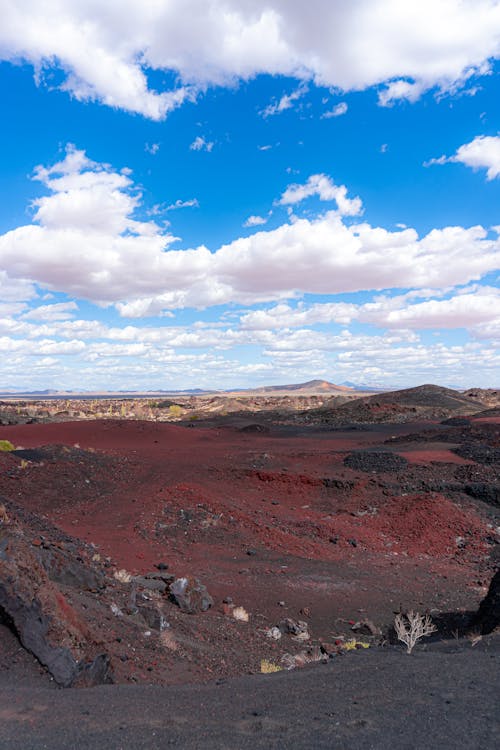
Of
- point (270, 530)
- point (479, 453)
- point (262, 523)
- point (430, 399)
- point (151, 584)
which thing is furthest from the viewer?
point (430, 399)

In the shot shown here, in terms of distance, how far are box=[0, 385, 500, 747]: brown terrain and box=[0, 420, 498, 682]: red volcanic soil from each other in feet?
0.19

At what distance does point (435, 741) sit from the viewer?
396 centimetres

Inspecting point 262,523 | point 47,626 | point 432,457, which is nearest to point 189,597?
point 47,626

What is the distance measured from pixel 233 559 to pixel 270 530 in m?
2.25

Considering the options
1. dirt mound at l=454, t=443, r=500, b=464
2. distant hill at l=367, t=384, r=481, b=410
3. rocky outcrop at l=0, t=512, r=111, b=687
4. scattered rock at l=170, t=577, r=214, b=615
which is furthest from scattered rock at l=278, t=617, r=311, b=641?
distant hill at l=367, t=384, r=481, b=410

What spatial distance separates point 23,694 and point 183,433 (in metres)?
32.1

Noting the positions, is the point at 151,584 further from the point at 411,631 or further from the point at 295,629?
the point at 411,631

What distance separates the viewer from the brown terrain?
20.1ft

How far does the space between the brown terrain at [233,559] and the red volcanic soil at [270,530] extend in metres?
0.06

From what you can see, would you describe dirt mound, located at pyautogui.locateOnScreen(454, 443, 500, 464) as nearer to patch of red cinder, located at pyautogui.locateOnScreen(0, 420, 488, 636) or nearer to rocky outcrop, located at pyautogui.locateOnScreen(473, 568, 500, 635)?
patch of red cinder, located at pyautogui.locateOnScreen(0, 420, 488, 636)

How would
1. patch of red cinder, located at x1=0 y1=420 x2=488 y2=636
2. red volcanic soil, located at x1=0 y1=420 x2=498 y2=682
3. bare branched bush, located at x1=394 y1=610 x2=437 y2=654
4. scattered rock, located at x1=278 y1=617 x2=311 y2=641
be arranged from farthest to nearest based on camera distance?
patch of red cinder, located at x1=0 y1=420 x2=488 y2=636, red volcanic soil, located at x1=0 y1=420 x2=498 y2=682, scattered rock, located at x1=278 y1=617 x2=311 y2=641, bare branched bush, located at x1=394 y1=610 x2=437 y2=654

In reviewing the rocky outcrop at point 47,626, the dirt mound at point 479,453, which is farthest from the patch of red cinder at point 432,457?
the rocky outcrop at point 47,626

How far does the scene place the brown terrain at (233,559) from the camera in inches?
242

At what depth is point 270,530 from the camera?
14977 millimetres
